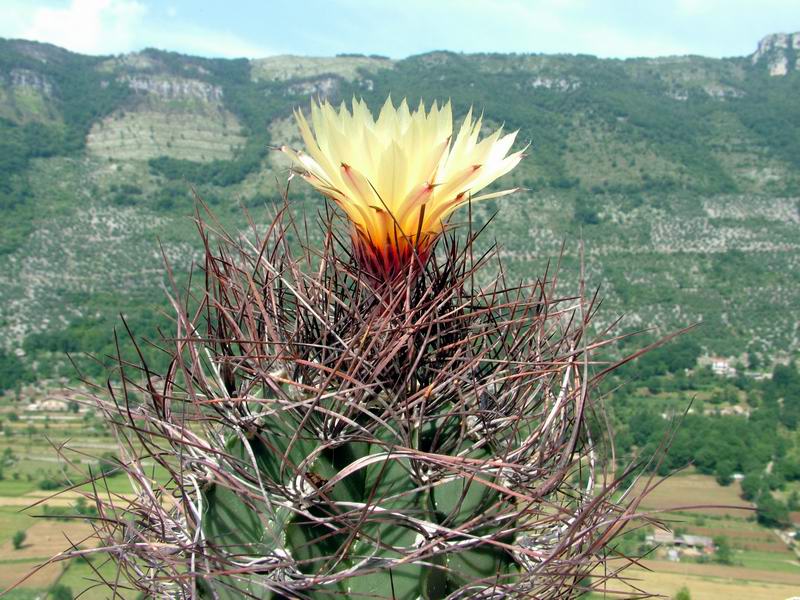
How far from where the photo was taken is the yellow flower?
2.16m

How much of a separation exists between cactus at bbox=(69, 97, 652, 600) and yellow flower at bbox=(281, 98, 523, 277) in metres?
0.02

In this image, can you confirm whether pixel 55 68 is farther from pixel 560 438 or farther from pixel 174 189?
pixel 560 438

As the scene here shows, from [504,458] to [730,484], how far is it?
155 ft

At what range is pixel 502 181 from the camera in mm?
65812

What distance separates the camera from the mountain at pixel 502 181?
3029 inches

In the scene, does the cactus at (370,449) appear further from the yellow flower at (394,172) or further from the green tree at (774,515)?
the green tree at (774,515)

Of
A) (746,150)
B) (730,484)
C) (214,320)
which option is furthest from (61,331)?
(746,150)

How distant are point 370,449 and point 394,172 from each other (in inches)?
31.5

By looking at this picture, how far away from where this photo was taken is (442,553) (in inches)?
73.5

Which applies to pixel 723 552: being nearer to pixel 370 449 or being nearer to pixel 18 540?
pixel 18 540

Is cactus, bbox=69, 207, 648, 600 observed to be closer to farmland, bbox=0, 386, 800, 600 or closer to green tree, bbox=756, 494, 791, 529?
farmland, bbox=0, 386, 800, 600

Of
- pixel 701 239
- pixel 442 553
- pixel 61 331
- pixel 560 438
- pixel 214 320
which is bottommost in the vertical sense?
pixel 61 331

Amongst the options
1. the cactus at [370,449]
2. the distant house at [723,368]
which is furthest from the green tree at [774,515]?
the cactus at [370,449]

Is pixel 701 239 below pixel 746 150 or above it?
below
